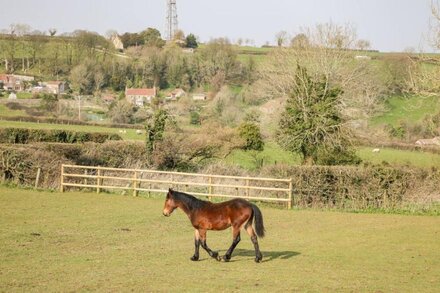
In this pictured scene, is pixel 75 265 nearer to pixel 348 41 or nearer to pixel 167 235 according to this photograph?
pixel 167 235

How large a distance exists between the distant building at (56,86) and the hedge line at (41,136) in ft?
143

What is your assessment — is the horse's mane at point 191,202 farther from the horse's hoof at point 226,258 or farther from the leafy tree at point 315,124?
the leafy tree at point 315,124

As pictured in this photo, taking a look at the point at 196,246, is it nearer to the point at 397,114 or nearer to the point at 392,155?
the point at 392,155

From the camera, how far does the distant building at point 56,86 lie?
84.3 meters

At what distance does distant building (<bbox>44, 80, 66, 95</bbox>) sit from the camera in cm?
8426

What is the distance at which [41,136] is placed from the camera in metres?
40.3

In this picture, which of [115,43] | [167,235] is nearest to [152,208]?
[167,235]

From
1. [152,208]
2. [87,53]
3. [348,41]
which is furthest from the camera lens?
[87,53]

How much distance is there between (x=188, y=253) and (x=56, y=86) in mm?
77931

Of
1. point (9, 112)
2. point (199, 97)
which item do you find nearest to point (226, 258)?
point (9, 112)

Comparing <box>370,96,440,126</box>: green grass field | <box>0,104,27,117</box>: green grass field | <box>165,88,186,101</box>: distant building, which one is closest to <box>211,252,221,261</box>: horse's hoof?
<box>370,96,440,126</box>: green grass field

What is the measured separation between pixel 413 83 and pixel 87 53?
82622 mm

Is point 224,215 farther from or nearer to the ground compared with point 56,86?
nearer to the ground

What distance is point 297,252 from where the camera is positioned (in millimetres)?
13672
